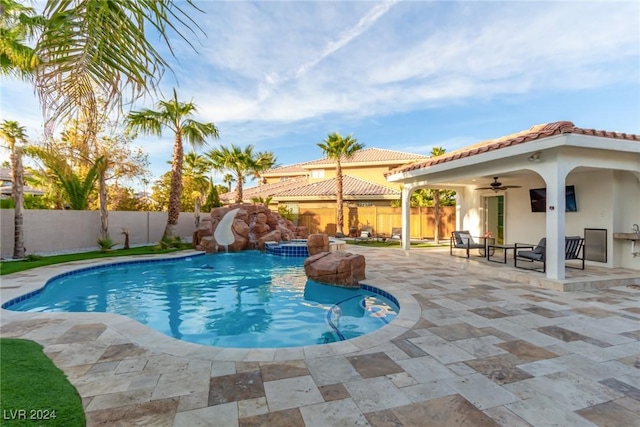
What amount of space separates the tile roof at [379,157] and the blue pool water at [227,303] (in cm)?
2019

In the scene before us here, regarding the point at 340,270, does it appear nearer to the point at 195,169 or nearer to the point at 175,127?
the point at 175,127

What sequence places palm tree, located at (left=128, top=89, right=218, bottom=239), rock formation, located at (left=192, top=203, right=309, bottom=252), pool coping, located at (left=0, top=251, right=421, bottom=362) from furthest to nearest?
rock formation, located at (left=192, top=203, right=309, bottom=252), palm tree, located at (left=128, top=89, right=218, bottom=239), pool coping, located at (left=0, top=251, right=421, bottom=362)

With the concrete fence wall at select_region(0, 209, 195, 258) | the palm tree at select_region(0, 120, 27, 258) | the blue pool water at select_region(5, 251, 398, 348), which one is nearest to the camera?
the blue pool water at select_region(5, 251, 398, 348)

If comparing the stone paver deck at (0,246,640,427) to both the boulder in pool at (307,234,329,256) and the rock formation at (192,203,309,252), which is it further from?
the rock formation at (192,203,309,252)

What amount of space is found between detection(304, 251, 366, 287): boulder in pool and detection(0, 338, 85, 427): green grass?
6106 millimetres

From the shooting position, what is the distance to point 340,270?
27.6 feet

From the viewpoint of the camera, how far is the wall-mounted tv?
10.2 meters

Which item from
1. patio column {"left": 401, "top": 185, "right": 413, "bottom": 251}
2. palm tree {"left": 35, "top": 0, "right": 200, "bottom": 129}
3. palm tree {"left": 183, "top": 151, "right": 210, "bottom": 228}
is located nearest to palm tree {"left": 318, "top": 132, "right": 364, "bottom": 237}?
patio column {"left": 401, "top": 185, "right": 413, "bottom": 251}

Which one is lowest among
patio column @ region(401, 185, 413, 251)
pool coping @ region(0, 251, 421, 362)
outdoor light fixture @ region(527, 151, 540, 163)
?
pool coping @ region(0, 251, 421, 362)

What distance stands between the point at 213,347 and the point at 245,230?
1375 centimetres

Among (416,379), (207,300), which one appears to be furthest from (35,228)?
(416,379)

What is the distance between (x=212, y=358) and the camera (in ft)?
12.6

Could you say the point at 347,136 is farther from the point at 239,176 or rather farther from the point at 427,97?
the point at 239,176

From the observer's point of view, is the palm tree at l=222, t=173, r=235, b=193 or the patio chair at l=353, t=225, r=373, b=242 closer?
the patio chair at l=353, t=225, r=373, b=242
